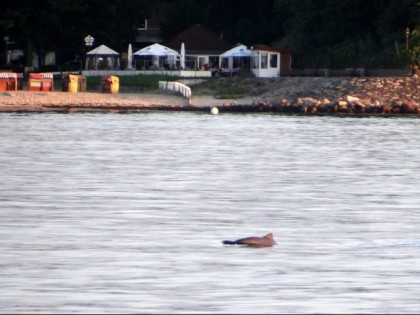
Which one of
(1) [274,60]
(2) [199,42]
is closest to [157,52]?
(1) [274,60]

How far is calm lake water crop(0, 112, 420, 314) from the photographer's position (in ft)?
59.4

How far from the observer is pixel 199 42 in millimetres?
98812

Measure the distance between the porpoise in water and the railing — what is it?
50.2m

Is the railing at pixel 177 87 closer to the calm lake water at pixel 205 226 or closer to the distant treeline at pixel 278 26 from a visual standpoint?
the distant treeline at pixel 278 26

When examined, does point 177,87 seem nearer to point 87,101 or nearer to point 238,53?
point 87,101

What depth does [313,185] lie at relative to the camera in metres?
33.4

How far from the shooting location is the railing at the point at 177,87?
73994 mm

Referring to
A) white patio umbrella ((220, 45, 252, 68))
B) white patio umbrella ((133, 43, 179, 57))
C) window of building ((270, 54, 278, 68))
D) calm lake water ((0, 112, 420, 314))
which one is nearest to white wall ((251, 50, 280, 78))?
window of building ((270, 54, 278, 68))

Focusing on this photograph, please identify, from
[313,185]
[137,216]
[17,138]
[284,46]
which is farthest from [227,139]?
[284,46]

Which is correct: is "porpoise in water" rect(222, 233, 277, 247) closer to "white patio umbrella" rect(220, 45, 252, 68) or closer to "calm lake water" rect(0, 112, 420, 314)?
"calm lake water" rect(0, 112, 420, 314)

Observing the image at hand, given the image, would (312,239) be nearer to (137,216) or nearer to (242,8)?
(137,216)

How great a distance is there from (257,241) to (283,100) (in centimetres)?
5145

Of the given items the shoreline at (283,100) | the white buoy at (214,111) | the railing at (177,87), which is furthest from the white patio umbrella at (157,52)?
the white buoy at (214,111)

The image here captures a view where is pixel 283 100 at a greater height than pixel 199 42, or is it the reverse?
pixel 199 42
